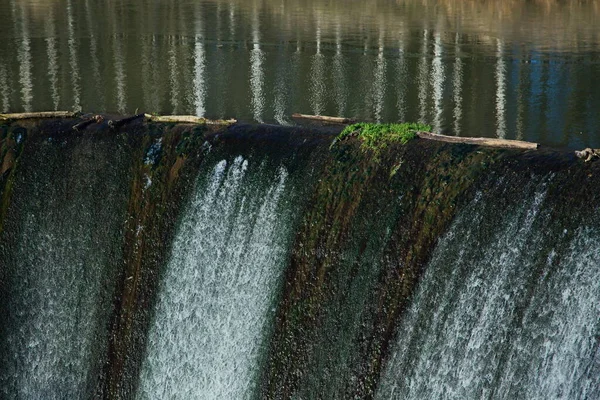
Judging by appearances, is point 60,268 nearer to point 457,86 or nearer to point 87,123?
point 87,123

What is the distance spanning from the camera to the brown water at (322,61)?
15.7 meters

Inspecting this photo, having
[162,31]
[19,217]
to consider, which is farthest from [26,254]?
[162,31]

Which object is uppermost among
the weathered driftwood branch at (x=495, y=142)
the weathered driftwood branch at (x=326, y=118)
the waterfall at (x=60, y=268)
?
the weathered driftwood branch at (x=495, y=142)

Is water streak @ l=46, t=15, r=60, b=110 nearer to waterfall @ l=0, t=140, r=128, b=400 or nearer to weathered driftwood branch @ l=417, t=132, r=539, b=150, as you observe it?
waterfall @ l=0, t=140, r=128, b=400

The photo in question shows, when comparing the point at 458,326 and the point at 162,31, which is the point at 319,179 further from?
the point at 162,31

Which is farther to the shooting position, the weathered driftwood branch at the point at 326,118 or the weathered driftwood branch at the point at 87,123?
the weathered driftwood branch at the point at 326,118

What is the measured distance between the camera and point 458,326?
1038 centimetres

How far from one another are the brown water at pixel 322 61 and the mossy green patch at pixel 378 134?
2.02 m

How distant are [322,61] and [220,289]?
842 centimetres

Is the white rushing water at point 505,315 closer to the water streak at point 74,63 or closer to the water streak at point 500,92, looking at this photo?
the water streak at point 500,92

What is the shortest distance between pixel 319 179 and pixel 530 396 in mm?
3673

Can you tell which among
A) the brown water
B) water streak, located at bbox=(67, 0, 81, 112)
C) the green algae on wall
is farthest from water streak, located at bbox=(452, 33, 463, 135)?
water streak, located at bbox=(67, 0, 81, 112)

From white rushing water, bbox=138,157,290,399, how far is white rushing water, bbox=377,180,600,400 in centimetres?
196

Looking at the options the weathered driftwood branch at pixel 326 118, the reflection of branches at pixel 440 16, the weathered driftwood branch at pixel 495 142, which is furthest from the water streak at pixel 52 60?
the weathered driftwood branch at pixel 495 142
